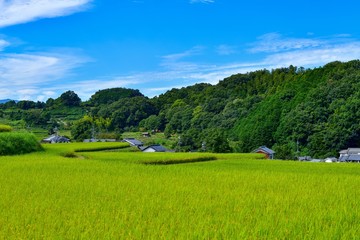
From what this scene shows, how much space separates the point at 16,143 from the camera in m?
17.5

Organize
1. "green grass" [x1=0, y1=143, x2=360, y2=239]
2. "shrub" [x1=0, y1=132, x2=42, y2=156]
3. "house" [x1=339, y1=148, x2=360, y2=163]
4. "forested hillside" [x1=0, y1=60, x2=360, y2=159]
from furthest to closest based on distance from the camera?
"forested hillside" [x1=0, y1=60, x2=360, y2=159] → "house" [x1=339, y1=148, x2=360, y2=163] → "shrub" [x1=0, y1=132, x2=42, y2=156] → "green grass" [x1=0, y1=143, x2=360, y2=239]

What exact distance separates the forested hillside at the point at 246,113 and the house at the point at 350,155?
2026mm

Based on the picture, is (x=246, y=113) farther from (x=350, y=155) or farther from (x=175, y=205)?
(x=175, y=205)

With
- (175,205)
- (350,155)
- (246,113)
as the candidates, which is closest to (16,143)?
(175,205)

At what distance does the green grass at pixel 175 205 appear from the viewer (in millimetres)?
4617

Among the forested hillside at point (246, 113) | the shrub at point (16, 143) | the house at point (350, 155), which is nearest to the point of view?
the shrub at point (16, 143)

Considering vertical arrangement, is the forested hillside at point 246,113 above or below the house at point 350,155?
above

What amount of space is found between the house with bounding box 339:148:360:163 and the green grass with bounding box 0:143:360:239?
2958 centimetres

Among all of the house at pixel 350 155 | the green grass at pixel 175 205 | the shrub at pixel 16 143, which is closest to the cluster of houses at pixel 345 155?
the house at pixel 350 155

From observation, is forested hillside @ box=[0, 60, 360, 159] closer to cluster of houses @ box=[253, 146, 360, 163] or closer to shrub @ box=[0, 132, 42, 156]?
cluster of houses @ box=[253, 146, 360, 163]

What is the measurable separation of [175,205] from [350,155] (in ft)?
119

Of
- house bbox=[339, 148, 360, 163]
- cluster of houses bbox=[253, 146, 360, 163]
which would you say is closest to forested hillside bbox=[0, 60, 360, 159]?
cluster of houses bbox=[253, 146, 360, 163]

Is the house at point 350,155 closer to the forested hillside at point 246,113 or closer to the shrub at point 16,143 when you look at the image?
the forested hillside at point 246,113

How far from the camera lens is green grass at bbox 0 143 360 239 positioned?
15.1 ft
